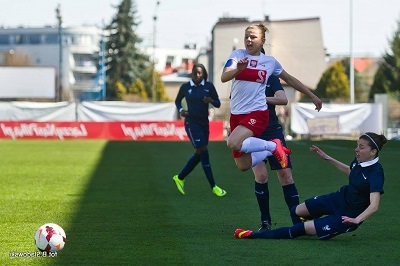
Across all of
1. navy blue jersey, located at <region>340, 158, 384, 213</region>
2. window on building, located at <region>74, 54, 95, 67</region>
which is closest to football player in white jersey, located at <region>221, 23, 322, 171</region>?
navy blue jersey, located at <region>340, 158, 384, 213</region>

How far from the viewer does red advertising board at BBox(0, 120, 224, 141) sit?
141ft

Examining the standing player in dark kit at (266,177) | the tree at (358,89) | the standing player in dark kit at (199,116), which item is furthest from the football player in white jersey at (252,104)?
the tree at (358,89)

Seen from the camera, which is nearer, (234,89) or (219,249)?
(219,249)

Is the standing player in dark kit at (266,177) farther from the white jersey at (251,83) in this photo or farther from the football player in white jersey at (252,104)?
the white jersey at (251,83)

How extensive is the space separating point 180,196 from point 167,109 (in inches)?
1225

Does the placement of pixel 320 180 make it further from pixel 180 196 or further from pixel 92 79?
pixel 92 79

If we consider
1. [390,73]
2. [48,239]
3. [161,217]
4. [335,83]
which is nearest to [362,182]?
[48,239]

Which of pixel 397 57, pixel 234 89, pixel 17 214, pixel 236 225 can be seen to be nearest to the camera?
pixel 234 89

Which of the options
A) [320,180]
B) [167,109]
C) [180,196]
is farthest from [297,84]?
[167,109]

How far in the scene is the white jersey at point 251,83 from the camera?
10.2 meters

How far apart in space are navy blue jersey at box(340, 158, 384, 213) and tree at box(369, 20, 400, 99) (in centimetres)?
6606

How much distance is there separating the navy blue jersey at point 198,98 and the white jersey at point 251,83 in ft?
17.1

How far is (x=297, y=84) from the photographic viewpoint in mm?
10711

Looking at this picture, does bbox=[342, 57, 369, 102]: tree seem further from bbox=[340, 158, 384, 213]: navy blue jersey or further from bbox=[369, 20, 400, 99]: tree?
bbox=[340, 158, 384, 213]: navy blue jersey
